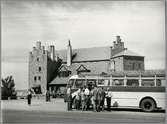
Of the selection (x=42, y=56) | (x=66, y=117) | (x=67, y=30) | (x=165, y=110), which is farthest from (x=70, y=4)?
(x=165, y=110)

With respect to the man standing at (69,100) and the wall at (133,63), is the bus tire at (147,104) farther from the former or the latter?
the man standing at (69,100)

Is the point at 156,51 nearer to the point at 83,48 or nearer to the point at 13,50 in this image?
the point at 83,48

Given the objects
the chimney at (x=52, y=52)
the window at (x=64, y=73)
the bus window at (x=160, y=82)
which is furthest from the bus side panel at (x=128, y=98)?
the chimney at (x=52, y=52)

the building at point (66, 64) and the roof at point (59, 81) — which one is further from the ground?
the building at point (66, 64)

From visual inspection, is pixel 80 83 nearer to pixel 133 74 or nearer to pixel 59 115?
pixel 59 115

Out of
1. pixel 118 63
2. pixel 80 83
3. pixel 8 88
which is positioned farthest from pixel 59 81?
pixel 118 63

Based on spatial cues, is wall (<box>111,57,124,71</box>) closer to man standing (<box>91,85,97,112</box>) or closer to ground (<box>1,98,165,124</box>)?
man standing (<box>91,85,97,112</box>)
